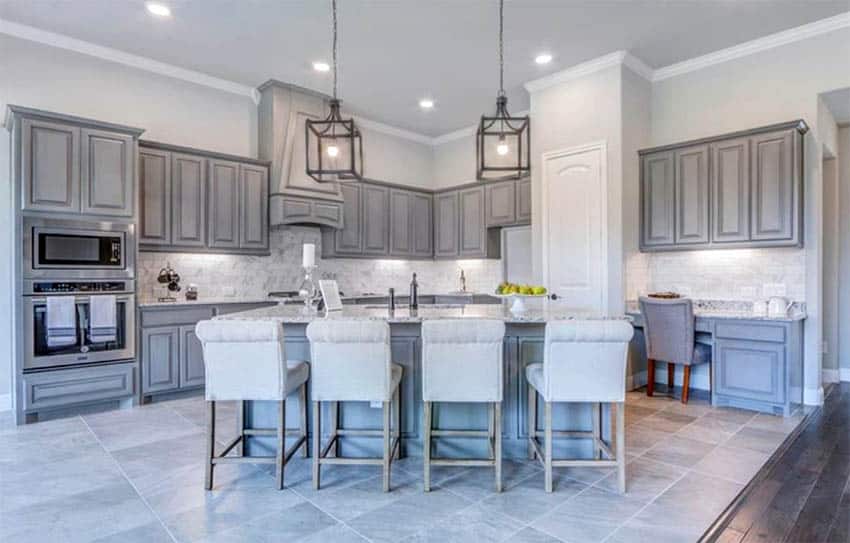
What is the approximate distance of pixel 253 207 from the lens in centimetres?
542

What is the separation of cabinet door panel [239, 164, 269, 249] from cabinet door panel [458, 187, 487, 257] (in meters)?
2.85

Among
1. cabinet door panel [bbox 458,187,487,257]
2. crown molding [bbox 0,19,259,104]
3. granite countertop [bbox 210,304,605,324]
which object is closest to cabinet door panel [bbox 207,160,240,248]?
crown molding [bbox 0,19,259,104]

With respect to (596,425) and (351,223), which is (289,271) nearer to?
(351,223)

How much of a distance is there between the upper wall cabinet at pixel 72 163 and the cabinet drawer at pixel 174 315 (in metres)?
0.93

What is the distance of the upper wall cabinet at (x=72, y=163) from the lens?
3.83m

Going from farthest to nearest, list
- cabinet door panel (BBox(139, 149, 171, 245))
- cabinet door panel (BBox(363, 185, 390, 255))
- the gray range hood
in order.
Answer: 1. cabinet door panel (BBox(363, 185, 390, 255))
2. the gray range hood
3. cabinet door panel (BBox(139, 149, 171, 245))

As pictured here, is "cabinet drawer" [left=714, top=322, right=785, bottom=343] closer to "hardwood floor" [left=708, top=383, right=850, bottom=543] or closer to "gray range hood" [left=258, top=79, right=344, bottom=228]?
"hardwood floor" [left=708, top=383, right=850, bottom=543]

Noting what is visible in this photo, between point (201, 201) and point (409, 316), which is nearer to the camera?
point (409, 316)

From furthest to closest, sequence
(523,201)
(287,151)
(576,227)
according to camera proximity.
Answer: (523,201) → (287,151) → (576,227)

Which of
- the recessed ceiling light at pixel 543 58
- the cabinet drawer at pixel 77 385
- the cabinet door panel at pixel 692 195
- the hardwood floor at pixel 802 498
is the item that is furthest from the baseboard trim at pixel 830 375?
the cabinet drawer at pixel 77 385

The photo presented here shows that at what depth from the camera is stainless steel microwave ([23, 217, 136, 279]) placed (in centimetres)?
387

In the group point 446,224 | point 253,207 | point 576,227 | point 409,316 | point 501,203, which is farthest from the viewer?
point 446,224

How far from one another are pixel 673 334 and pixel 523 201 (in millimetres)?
2652

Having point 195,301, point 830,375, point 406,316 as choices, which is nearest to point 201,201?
point 195,301
